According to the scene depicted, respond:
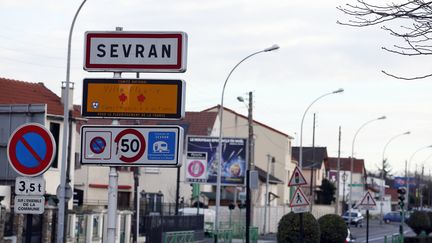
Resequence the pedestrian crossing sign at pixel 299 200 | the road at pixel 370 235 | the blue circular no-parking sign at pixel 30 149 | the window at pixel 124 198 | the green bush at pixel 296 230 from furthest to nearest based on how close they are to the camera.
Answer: the window at pixel 124 198 → the road at pixel 370 235 → the green bush at pixel 296 230 → the pedestrian crossing sign at pixel 299 200 → the blue circular no-parking sign at pixel 30 149

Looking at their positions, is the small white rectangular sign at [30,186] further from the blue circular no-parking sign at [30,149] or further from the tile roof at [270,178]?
the tile roof at [270,178]

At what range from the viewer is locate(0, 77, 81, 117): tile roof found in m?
44.1

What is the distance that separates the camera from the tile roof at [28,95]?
145 ft

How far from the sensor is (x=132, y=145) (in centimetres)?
1095

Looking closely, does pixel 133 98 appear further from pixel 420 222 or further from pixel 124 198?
pixel 124 198

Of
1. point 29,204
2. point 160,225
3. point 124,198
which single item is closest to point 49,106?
point 160,225

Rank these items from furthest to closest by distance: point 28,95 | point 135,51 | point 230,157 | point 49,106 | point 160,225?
point 230,157 < point 28,95 < point 49,106 < point 160,225 < point 135,51

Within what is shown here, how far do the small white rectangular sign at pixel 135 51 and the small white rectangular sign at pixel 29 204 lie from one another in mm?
1738

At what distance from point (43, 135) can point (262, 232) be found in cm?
5650

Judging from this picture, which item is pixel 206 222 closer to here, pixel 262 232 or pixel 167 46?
pixel 262 232

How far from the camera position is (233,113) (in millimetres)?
88875

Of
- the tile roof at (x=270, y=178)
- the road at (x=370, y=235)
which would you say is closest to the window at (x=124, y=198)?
the road at (x=370, y=235)

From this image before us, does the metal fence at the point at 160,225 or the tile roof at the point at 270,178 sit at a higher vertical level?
the tile roof at the point at 270,178

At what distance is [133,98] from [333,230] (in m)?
25.9
